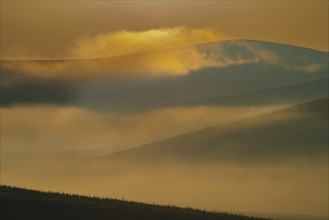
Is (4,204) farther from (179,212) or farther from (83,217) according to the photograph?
(179,212)

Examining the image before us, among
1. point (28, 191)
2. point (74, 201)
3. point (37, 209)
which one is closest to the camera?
point (37, 209)

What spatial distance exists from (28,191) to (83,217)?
12.3 metres

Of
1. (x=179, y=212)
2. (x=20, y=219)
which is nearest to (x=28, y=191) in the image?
(x=20, y=219)

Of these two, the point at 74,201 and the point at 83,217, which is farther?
the point at 74,201

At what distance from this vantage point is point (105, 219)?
50781 mm

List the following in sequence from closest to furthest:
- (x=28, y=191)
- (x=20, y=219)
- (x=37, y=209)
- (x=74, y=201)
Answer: (x=20, y=219), (x=37, y=209), (x=74, y=201), (x=28, y=191)

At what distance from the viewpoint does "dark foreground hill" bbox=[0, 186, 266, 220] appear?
52094 mm

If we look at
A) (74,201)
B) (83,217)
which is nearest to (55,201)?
(74,201)

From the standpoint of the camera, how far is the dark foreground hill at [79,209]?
52094mm

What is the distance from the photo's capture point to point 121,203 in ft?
193

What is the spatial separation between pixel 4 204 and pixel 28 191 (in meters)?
7.00

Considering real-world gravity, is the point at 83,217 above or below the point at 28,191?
below

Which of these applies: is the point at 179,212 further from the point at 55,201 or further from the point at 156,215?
the point at 55,201

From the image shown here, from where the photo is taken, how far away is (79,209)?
5419 centimetres
